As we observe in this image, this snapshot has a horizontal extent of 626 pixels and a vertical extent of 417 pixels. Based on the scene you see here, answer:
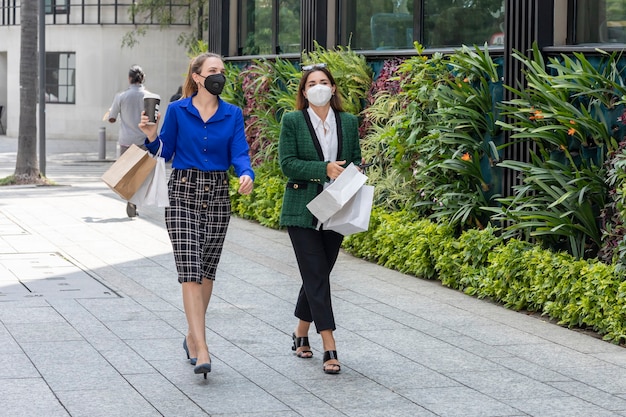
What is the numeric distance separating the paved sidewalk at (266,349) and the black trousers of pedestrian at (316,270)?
1.04 ft

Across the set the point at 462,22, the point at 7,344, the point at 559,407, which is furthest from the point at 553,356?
the point at 462,22

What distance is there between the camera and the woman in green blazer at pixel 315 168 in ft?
22.6

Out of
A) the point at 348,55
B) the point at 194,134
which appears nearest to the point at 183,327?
the point at 194,134

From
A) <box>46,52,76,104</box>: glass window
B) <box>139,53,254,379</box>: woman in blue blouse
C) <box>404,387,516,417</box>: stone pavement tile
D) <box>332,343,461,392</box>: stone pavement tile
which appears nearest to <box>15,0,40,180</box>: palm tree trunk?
<box>332,343,461,392</box>: stone pavement tile

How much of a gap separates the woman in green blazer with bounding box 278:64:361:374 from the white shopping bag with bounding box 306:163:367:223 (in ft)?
0.21

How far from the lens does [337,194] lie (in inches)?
265

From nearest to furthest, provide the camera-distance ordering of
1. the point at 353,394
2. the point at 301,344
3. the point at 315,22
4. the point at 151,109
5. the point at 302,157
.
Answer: the point at 353,394
the point at 151,109
the point at 302,157
the point at 301,344
the point at 315,22

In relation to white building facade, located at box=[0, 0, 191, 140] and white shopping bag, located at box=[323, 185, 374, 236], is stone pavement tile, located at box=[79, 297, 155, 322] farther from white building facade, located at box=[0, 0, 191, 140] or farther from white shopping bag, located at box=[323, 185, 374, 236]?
white building facade, located at box=[0, 0, 191, 140]

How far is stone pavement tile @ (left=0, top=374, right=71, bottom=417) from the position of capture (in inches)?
227

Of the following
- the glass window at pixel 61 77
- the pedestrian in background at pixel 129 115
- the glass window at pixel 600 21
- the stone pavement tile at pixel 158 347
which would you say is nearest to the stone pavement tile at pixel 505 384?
the stone pavement tile at pixel 158 347

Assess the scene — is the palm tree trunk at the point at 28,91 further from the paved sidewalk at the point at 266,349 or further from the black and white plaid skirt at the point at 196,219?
the black and white plaid skirt at the point at 196,219

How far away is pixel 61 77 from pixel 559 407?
3496cm

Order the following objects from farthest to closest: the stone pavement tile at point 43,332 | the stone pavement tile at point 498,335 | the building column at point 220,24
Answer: the building column at point 220,24 < the stone pavement tile at point 498,335 < the stone pavement tile at point 43,332

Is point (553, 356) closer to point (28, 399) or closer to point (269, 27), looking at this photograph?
point (28, 399)
